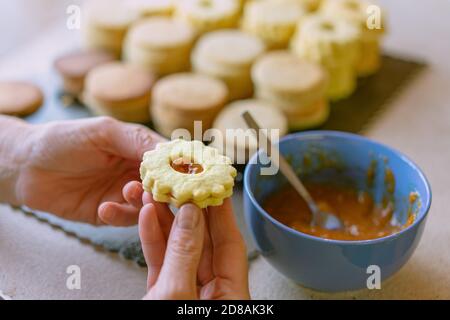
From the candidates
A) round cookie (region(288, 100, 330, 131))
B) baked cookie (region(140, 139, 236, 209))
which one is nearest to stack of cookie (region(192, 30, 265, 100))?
round cookie (region(288, 100, 330, 131))

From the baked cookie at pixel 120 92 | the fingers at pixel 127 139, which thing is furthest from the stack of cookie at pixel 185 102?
the fingers at pixel 127 139

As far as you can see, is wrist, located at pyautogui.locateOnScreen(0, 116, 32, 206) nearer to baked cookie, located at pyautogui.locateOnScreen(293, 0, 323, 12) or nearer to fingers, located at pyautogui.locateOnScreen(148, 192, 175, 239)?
fingers, located at pyautogui.locateOnScreen(148, 192, 175, 239)

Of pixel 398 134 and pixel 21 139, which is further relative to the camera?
pixel 398 134

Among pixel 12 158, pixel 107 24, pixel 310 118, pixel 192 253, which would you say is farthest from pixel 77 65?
pixel 192 253

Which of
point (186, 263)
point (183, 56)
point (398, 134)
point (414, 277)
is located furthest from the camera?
point (183, 56)

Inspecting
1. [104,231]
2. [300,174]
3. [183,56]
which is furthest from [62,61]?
[300,174]

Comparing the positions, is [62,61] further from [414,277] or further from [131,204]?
[414,277]
